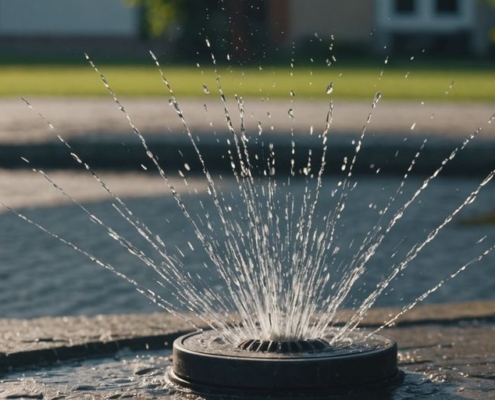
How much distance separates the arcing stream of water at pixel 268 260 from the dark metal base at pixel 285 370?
0.71ft

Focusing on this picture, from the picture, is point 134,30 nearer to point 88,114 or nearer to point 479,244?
point 88,114

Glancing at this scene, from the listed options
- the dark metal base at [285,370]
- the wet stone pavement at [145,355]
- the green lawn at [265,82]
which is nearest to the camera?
the dark metal base at [285,370]

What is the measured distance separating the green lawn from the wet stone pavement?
37.9 ft

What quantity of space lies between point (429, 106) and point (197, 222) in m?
9.23

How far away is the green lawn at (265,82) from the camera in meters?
20.7

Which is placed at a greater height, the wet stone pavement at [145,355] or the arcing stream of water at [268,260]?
the arcing stream of water at [268,260]

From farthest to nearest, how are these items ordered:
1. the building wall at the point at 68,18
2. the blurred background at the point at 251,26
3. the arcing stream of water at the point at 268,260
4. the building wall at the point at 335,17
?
the building wall at the point at 68,18 → the building wall at the point at 335,17 → the blurred background at the point at 251,26 → the arcing stream of water at the point at 268,260

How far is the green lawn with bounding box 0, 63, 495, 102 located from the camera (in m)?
20.7

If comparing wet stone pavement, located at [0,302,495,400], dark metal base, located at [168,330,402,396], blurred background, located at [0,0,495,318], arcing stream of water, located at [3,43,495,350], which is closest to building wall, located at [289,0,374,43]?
blurred background, located at [0,0,495,318]

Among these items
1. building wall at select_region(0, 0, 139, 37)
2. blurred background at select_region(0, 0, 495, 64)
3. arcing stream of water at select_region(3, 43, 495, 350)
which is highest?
building wall at select_region(0, 0, 139, 37)

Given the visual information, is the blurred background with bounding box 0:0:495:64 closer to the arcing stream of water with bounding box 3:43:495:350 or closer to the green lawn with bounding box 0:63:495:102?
the green lawn with bounding box 0:63:495:102

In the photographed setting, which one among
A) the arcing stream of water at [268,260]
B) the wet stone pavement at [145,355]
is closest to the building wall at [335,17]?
the arcing stream of water at [268,260]

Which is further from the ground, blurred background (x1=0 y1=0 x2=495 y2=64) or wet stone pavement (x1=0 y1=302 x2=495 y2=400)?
blurred background (x1=0 y1=0 x2=495 y2=64)

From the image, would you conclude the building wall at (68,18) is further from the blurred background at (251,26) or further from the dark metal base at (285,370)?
the dark metal base at (285,370)
